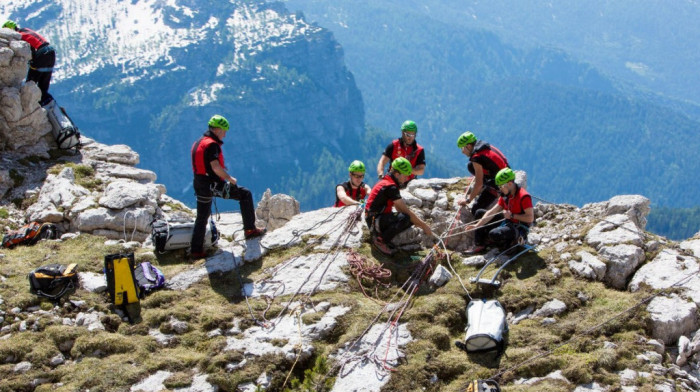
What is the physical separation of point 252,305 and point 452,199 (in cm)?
818

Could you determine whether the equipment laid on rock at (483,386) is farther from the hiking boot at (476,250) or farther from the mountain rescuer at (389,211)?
the hiking boot at (476,250)

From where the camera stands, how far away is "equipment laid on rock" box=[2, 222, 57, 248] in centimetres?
1529

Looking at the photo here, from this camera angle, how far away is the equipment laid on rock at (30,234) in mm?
15289

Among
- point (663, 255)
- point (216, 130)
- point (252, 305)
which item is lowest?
point (252, 305)

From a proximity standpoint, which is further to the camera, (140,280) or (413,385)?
(140,280)

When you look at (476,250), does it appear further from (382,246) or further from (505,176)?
(382,246)

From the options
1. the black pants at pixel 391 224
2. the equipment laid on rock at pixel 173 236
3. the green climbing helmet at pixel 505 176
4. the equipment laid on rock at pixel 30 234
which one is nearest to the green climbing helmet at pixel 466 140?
the green climbing helmet at pixel 505 176

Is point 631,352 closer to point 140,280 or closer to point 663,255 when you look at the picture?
point 663,255

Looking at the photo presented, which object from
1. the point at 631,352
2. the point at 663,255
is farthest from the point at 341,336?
the point at 663,255

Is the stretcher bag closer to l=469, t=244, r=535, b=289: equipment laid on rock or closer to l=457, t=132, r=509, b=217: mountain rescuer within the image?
l=469, t=244, r=535, b=289: equipment laid on rock

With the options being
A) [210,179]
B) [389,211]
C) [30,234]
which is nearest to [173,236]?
[210,179]

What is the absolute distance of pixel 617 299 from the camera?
11953 mm

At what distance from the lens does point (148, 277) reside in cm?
1337

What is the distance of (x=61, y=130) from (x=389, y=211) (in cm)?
1498
